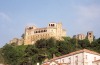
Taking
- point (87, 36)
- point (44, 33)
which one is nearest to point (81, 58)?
point (44, 33)

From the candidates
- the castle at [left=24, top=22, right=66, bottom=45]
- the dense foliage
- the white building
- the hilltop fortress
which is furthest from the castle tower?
the white building

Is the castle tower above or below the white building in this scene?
above

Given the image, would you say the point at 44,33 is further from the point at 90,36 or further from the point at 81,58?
the point at 81,58

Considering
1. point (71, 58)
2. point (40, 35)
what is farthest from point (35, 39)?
point (71, 58)

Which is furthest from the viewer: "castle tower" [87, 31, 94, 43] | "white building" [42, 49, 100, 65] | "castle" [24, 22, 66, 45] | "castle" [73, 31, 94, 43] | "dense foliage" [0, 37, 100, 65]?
"castle" [24, 22, 66, 45]

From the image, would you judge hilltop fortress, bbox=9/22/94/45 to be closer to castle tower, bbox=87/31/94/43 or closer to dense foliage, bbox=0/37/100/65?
castle tower, bbox=87/31/94/43

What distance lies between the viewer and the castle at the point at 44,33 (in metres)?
141

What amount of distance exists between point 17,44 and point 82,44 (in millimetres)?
34755

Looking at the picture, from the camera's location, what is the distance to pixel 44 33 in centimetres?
14125

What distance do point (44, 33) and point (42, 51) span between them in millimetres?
28568

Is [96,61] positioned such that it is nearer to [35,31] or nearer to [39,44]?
[39,44]

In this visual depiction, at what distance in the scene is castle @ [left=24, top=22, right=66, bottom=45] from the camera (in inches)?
5541

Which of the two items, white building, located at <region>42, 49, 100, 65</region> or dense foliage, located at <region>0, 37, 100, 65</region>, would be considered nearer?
white building, located at <region>42, 49, 100, 65</region>

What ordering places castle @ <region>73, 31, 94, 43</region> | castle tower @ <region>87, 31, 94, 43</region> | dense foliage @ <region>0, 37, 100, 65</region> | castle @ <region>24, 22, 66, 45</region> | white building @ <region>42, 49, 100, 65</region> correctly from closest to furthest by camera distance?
white building @ <region>42, 49, 100, 65</region> → dense foliage @ <region>0, 37, 100, 65</region> → castle tower @ <region>87, 31, 94, 43</region> → castle @ <region>73, 31, 94, 43</region> → castle @ <region>24, 22, 66, 45</region>
